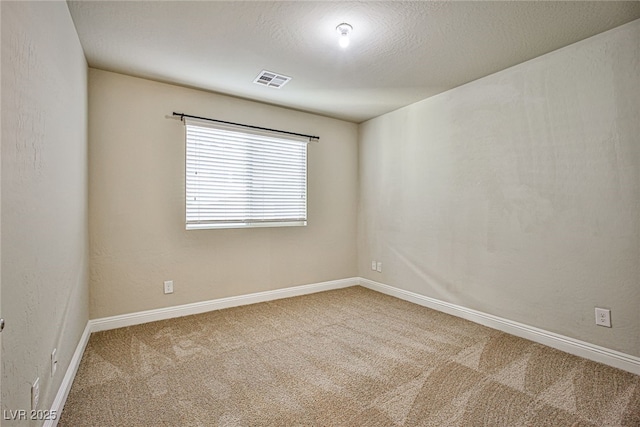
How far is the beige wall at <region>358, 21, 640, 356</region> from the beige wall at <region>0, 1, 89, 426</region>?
323 centimetres

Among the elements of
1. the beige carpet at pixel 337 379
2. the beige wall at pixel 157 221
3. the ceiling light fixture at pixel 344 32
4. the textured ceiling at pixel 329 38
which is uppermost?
the textured ceiling at pixel 329 38

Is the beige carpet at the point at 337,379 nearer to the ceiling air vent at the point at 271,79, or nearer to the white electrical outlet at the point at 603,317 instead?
the white electrical outlet at the point at 603,317

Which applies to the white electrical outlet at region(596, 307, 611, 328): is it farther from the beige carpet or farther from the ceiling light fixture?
the ceiling light fixture

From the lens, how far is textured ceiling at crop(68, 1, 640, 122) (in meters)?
2.03

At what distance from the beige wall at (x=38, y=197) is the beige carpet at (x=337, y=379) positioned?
42 cm

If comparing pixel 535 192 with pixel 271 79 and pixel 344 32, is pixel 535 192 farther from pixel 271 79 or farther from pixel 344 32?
pixel 271 79

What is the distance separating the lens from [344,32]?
88.3 inches

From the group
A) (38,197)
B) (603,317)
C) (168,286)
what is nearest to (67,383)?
(38,197)

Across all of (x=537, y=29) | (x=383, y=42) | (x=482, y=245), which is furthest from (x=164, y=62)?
(x=482, y=245)

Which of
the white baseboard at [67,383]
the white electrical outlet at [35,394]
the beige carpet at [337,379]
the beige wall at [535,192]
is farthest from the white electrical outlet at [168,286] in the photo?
the beige wall at [535,192]

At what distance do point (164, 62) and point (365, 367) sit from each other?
2940mm

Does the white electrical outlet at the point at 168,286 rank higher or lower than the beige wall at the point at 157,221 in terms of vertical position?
lower

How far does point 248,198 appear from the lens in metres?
3.69

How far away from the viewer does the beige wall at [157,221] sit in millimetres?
2891
